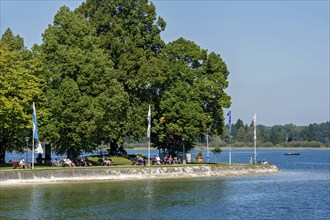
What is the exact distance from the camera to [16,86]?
72.8 meters

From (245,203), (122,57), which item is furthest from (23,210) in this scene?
(122,57)

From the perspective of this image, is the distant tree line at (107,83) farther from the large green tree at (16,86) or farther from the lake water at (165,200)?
the lake water at (165,200)

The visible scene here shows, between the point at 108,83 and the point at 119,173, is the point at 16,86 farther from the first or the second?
the point at 119,173

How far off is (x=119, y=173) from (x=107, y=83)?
13482 mm

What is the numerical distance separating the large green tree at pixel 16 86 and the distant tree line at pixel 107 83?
0.37 feet

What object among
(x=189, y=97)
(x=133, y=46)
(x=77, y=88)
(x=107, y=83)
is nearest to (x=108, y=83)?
(x=107, y=83)

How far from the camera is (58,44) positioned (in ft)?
257

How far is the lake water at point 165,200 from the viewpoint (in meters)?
45.0

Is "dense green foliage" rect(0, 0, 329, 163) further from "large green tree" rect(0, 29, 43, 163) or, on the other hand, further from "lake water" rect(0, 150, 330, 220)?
"lake water" rect(0, 150, 330, 220)

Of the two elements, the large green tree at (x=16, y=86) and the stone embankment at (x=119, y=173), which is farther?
the large green tree at (x=16, y=86)

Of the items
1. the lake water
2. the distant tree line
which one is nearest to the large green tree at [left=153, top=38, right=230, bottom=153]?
the distant tree line

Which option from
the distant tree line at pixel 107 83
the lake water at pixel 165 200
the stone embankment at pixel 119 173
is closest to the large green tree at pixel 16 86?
the distant tree line at pixel 107 83

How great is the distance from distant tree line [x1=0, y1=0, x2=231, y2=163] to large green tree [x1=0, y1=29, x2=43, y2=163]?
0.37 ft

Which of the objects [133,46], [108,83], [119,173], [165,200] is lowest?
[165,200]
